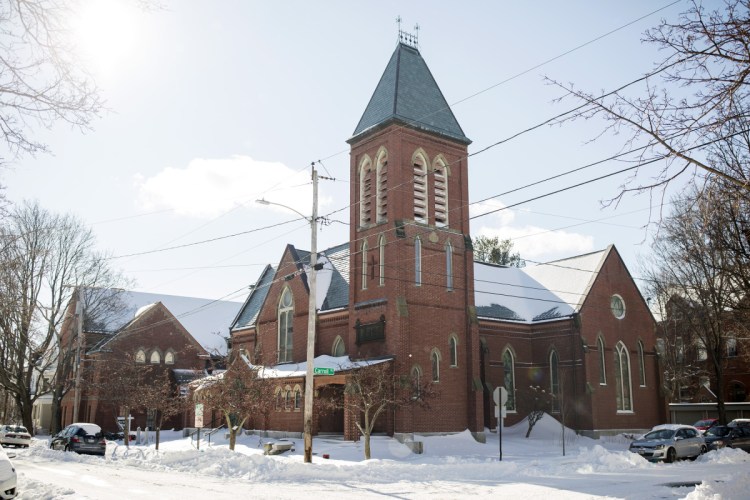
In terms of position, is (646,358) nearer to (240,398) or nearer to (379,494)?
(240,398)

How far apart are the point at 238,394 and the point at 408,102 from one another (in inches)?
688

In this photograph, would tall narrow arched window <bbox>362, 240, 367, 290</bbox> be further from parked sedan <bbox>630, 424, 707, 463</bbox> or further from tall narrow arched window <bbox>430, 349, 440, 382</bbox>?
parked sedan <bbox>630, 424, 707, 463</bbox>

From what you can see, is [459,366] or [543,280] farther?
[543,280]

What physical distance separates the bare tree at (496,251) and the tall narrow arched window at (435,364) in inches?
1620

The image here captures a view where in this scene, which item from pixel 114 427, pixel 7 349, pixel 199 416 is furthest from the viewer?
pixel 114 427

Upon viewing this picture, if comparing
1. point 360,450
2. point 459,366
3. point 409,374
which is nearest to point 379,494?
point 360,450

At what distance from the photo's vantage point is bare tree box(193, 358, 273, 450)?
27.6 metres

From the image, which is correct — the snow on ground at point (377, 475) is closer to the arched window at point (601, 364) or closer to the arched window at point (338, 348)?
the arched window at point (338, 348)

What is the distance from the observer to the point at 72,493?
46.2 ft

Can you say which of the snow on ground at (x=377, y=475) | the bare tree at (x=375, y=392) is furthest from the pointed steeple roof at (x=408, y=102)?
the snow on ground at (x=377, y=475)

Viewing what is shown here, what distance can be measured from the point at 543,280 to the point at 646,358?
7.98 meters

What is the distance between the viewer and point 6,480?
42.3ft

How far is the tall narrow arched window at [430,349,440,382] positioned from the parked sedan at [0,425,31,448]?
69.4 ft

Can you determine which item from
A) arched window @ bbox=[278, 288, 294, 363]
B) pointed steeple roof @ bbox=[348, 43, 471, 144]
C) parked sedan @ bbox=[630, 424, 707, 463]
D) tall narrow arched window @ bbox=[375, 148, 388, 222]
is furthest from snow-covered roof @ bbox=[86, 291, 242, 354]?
parked sedan @ bbox=[630, 424, 707, 463]
